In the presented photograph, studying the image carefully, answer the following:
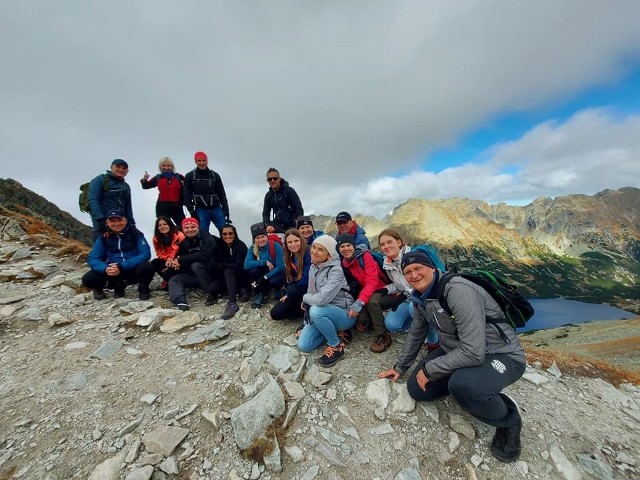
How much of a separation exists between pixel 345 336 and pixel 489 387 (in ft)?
12.5

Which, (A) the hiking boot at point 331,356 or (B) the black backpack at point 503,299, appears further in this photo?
(A) the hiking boot at point 331,356

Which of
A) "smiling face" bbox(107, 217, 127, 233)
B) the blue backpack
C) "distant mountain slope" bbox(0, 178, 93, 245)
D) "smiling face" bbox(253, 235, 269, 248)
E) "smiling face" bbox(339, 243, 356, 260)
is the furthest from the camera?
"distant mountain slope" bbox(0, 178, 93, 245)

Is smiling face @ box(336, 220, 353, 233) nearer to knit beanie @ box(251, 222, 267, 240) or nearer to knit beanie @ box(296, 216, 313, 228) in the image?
knit beanie @ box(296, 216, 313, 228)

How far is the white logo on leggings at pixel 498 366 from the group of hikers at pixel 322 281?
0.03 metres

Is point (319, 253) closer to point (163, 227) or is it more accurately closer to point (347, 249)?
point (347, 249)

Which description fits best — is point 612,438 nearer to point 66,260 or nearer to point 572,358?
point 572,358

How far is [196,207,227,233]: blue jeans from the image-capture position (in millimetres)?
11641

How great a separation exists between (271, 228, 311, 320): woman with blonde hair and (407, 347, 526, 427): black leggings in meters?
4.55

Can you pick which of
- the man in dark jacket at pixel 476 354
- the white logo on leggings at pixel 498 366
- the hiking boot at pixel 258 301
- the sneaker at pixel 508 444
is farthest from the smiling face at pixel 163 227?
the sneaker at pixel 508 444

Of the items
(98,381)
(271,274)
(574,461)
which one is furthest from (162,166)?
(574,461)

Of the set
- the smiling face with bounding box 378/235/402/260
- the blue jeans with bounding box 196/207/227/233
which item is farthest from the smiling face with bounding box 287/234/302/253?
the blue jeans with bounding box 196/207/227/233

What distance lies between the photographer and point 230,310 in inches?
361

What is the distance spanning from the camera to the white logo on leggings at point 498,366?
4688mm

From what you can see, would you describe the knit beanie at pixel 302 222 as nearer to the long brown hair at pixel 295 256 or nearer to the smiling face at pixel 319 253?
the long brown hair at pixel 295 256
